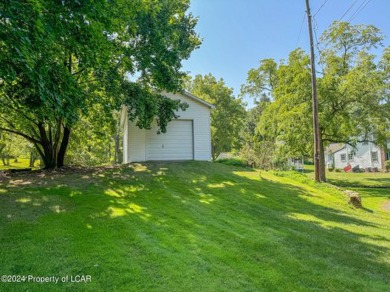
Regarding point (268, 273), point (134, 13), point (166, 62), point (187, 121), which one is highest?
point (134, 13)

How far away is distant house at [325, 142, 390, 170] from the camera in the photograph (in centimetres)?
3073

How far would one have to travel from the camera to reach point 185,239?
4742 millimetres

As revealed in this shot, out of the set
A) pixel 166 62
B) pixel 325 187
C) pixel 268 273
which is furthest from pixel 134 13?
pixel 325 187

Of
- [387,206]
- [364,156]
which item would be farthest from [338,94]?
[364,156]

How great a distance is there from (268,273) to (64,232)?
3.52 metres

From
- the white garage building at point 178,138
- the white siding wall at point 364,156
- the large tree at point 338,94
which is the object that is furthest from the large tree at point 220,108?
the white siding wall at point 364,156

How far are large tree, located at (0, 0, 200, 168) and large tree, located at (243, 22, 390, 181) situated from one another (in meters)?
7.08

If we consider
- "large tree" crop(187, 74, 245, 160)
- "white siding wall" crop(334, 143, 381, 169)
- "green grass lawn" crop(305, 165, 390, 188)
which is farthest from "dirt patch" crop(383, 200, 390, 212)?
"white siding wall" crop(334, 143, 381, 169)

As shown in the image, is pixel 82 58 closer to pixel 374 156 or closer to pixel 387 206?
pixel 387 206

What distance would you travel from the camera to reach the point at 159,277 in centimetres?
343

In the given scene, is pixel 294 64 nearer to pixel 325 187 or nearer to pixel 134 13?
pixel 325 187

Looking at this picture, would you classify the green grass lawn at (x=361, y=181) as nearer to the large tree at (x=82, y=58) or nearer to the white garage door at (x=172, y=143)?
the white garage door at (x=172, y=143)

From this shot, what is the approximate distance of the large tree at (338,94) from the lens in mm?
16531

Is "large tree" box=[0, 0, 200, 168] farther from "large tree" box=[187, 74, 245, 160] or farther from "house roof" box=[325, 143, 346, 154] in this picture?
"house roof" box=[325, 143, 346, 154]
